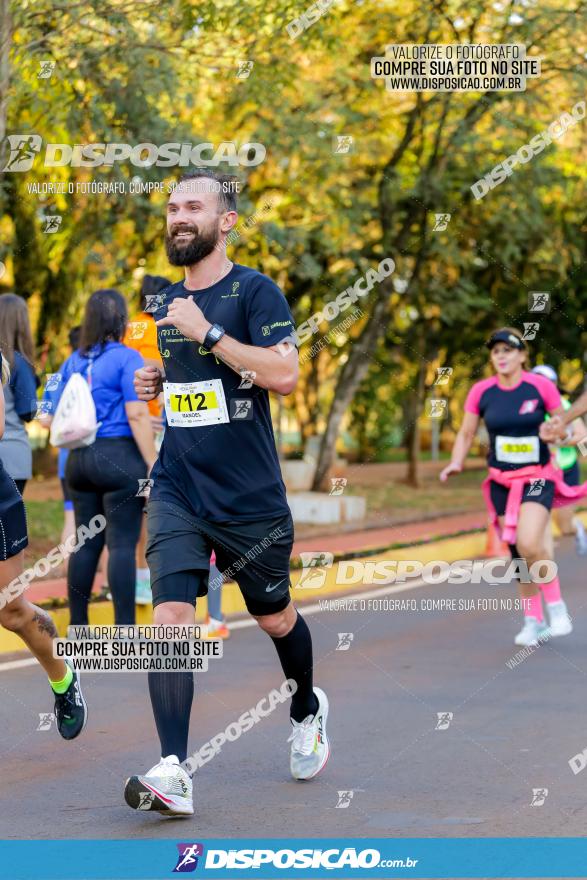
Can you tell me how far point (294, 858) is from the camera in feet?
15.2

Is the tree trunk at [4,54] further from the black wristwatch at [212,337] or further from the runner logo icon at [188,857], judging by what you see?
the runner logo icon at [188,857]

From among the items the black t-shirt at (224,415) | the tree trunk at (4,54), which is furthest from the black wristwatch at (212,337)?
the tree trunk at (4,54)

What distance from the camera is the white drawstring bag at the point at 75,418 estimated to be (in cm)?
791

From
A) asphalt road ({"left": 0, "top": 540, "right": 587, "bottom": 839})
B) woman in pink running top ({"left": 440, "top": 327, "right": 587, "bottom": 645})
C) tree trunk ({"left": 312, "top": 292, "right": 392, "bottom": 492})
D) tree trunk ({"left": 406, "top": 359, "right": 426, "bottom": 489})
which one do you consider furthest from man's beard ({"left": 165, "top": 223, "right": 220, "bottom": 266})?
tree trunk ({"left": 406, "top": 359, "right": 426, "bottom": 489})

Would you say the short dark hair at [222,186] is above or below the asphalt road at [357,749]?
above

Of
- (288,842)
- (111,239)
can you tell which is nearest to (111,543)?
(288,842)

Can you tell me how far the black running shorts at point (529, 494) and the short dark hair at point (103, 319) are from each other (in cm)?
246

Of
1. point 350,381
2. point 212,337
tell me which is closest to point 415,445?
point 350,381

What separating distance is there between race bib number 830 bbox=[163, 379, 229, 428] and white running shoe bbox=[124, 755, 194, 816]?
3.63 ft

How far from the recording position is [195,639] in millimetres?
5152

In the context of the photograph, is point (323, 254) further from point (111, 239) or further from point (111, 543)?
point (111, 543)

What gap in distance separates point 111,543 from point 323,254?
11757mm

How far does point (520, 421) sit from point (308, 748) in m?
3.72

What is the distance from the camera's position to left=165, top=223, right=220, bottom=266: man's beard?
512cm
